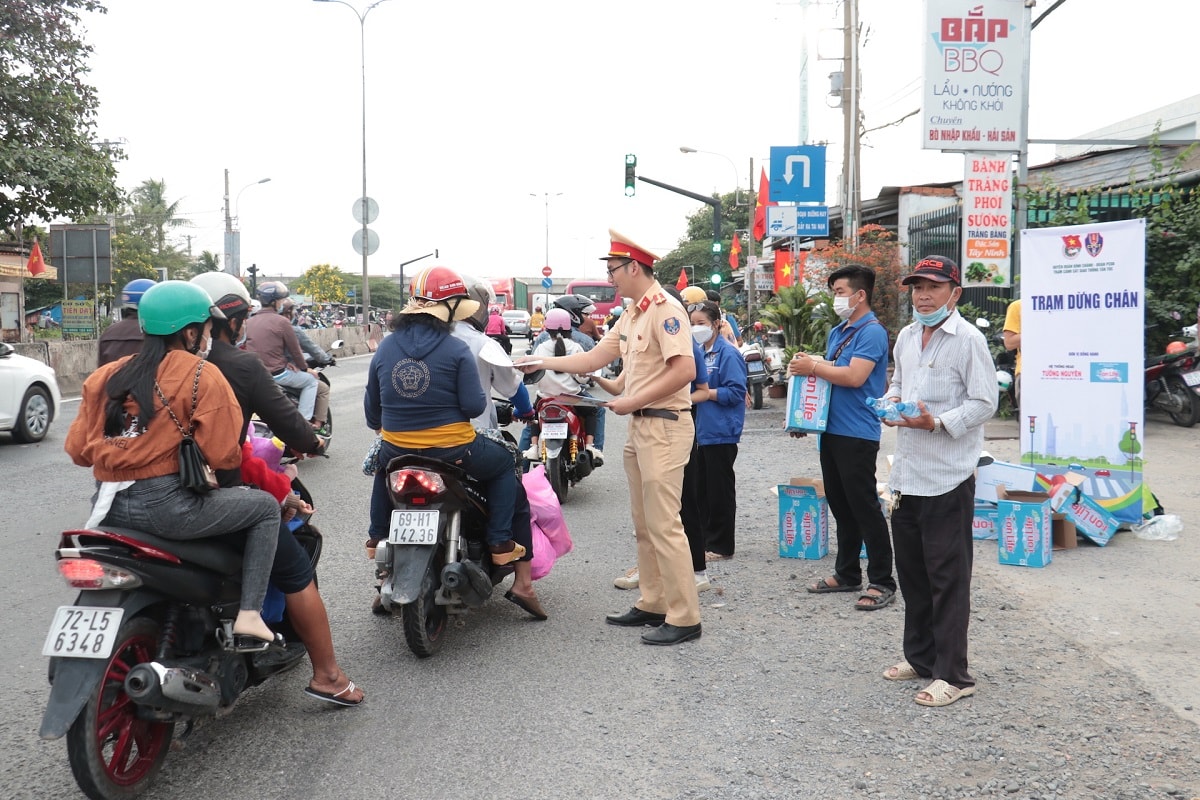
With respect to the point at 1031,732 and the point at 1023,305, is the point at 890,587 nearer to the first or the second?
the point at 1031,732

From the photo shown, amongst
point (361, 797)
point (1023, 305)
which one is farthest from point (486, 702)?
point (1023, 305)

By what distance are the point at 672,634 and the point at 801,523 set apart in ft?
7.19

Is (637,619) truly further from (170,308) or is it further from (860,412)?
(170,308)

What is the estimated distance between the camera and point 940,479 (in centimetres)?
457

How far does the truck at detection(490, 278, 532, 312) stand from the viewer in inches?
2360

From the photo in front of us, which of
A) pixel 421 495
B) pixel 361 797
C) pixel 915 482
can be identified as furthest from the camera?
pixel 421 495

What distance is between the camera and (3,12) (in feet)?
64.8

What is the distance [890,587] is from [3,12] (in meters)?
20.5

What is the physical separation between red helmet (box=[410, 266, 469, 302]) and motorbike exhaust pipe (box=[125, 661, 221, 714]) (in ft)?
6.99

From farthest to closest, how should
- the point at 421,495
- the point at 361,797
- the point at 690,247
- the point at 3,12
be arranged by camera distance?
the point at 690,247
the point at 3,12
the point at 421,495
the point at 361,797

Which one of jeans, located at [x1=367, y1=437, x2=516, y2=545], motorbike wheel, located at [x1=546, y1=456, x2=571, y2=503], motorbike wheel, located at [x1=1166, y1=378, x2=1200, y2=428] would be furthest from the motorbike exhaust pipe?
motorbike wheel, located at [x1=1166, y1=378, x2=1200, y2=428]

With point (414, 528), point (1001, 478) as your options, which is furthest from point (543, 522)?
point (1001, 478)

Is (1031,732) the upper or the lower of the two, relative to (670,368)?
lower

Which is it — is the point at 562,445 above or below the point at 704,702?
above
